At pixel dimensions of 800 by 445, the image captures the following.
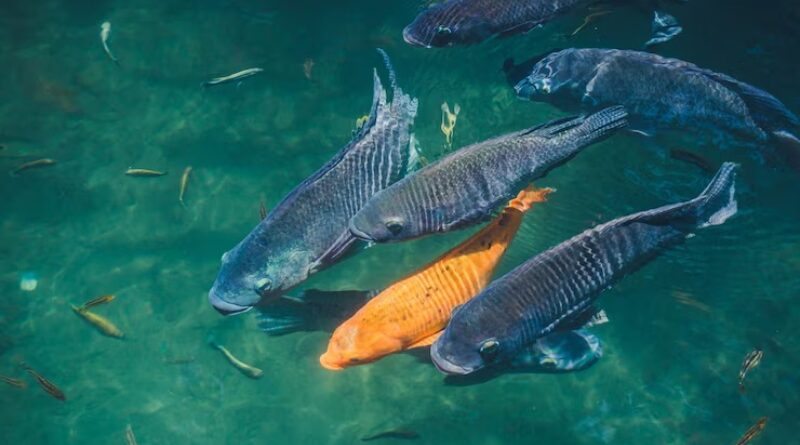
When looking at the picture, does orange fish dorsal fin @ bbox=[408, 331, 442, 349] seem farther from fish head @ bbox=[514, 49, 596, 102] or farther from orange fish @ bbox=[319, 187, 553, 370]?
fish head @ bbox=[514, 49, 596, 102]

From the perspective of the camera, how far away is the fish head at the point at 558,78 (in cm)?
500

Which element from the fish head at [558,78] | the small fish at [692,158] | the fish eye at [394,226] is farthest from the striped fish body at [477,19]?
the fish eye at [394,226]

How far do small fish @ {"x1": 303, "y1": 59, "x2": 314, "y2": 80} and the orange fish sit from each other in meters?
4.33

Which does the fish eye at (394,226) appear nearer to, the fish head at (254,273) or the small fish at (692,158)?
the fish head at (254,273)

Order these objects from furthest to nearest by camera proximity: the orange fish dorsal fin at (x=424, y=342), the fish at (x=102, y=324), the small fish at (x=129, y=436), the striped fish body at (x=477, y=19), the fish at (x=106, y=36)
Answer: the fish at (x=106, y=36)
the fish at (x=102, y=324)
the small fish at (x=129, y=436)
the striped fish body at (x=477, y=19)
the orange fish dorsal fin at (x=424, y=342)

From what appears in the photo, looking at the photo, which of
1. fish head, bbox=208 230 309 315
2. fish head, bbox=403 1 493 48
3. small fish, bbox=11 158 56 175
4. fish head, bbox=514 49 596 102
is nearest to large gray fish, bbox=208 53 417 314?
fish head, bbox=208 230 309 315

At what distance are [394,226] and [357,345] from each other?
1008 millimetres

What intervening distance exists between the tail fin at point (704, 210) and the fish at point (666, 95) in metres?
0.91

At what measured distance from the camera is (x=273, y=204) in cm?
739

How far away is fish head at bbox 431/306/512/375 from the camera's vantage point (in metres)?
3.56

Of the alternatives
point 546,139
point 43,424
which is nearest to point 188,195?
point 43,424

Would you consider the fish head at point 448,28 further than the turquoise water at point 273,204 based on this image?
No

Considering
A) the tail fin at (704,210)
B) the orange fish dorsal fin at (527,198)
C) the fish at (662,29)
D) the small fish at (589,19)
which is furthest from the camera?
the small fish at (589,19)

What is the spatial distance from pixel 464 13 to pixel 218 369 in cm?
558
